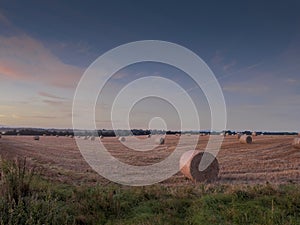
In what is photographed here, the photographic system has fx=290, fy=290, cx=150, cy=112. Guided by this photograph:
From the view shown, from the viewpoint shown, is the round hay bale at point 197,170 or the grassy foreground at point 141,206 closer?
the grassy foreground at point 141,206

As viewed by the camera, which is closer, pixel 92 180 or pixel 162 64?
pixel 92 180

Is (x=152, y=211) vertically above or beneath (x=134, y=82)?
beneath

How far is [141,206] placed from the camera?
24.3 feet

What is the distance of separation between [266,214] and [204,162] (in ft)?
33.8

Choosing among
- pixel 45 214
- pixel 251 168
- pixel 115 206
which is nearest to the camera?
pixel 45 214

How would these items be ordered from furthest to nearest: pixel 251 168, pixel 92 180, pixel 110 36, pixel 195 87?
pixel 195 87, pixel 251 168, pixel 110 36, pixel 92 180

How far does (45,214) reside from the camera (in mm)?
5953

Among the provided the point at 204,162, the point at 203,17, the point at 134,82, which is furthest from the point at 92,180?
the point at 203,17

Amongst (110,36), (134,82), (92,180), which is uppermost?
(110,36)

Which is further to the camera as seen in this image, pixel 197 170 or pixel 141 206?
pixel 197 170

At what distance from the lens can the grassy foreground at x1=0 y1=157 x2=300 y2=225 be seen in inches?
233

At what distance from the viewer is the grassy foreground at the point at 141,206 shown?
593 centimetres

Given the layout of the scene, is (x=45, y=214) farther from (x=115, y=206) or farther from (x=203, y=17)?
(x=203, y=17)

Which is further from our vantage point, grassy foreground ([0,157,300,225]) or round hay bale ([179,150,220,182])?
round hay bale ([179,150,220,182])
